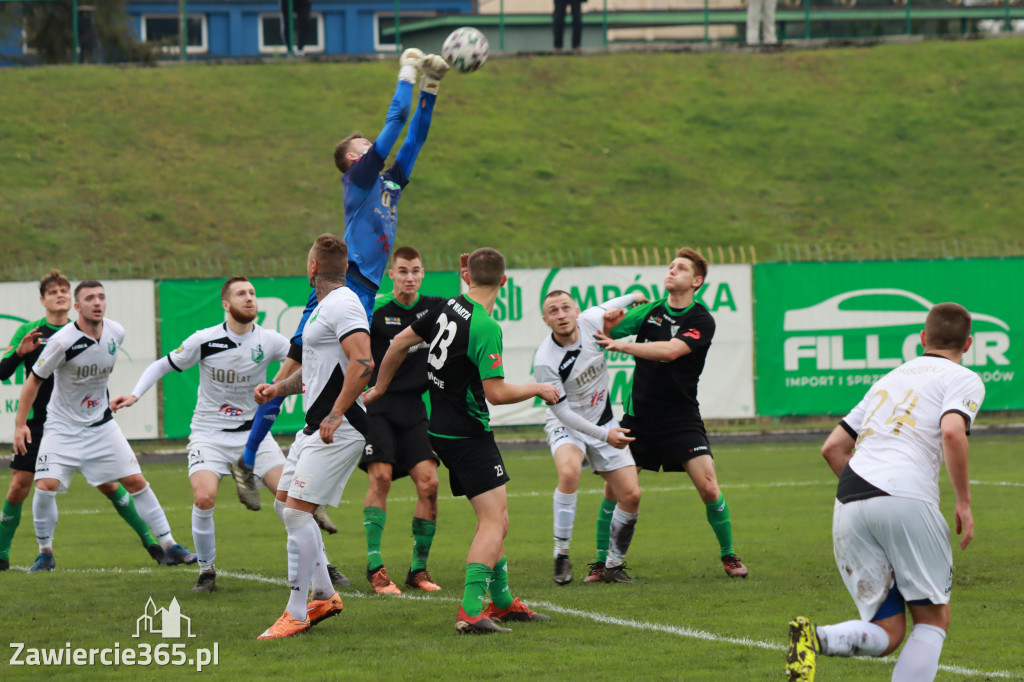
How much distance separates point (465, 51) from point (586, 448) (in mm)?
3156

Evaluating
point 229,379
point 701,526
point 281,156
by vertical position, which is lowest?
point 701,526

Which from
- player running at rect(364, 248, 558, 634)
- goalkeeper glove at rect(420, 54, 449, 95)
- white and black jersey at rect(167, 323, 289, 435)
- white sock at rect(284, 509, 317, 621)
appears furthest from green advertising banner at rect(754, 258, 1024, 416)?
white sock at rect(284, 509, 317, 621)

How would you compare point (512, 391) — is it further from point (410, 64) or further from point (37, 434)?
point (37, 434)

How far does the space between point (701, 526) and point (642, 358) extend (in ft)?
10.1

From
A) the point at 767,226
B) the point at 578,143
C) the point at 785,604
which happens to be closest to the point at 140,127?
the point at 578,143

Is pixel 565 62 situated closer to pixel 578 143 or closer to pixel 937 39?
pixel 578 143

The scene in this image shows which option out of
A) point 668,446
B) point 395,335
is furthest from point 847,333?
point 395,335

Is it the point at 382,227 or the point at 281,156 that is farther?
the point at 281,156

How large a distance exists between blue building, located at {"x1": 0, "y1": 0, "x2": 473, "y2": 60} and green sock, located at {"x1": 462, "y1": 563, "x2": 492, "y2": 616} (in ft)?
108

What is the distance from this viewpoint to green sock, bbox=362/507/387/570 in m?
8.59

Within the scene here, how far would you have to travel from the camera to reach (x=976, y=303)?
1989cm

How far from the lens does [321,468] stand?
7.00 m

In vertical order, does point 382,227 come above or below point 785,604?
above

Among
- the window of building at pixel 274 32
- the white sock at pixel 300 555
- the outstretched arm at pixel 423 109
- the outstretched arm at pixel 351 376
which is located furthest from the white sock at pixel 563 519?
the window of building at pixel 274 32
